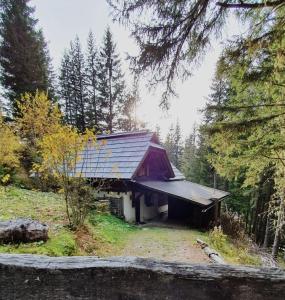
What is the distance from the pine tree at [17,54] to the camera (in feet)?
63.3

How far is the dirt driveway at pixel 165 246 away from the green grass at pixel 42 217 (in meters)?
2.08

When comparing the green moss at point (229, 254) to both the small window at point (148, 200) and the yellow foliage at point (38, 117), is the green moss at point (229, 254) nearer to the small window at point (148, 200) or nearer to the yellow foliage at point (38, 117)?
the small window at point (148, 200)

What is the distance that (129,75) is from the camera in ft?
13.1

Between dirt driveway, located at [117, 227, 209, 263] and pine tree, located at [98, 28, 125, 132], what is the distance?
19.0 m

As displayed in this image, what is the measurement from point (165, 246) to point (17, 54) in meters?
19.2

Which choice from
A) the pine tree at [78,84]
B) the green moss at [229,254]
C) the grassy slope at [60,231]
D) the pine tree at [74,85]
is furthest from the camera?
the pine tree at [74,85]

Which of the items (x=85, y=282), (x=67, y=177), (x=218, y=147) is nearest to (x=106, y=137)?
(x=67, y=177)

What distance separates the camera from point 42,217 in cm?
797

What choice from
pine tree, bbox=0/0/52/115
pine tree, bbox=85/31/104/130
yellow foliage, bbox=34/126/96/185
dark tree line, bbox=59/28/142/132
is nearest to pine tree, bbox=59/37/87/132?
dark tree line, bbox=59/28/142/132

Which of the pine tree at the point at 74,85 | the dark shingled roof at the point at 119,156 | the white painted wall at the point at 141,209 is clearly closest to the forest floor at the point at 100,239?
the white painted wall at the point at 141,209

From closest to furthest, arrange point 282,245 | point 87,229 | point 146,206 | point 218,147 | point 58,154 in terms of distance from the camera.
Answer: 1. point 218,147
2. point 58,154
3. point 87,229
4. point 146,206
5. point 282,245

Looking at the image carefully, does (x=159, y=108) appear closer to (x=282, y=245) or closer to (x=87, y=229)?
(x=87, y=229)

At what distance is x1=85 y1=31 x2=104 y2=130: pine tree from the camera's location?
91.6 ft

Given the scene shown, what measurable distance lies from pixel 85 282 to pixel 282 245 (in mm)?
23355
